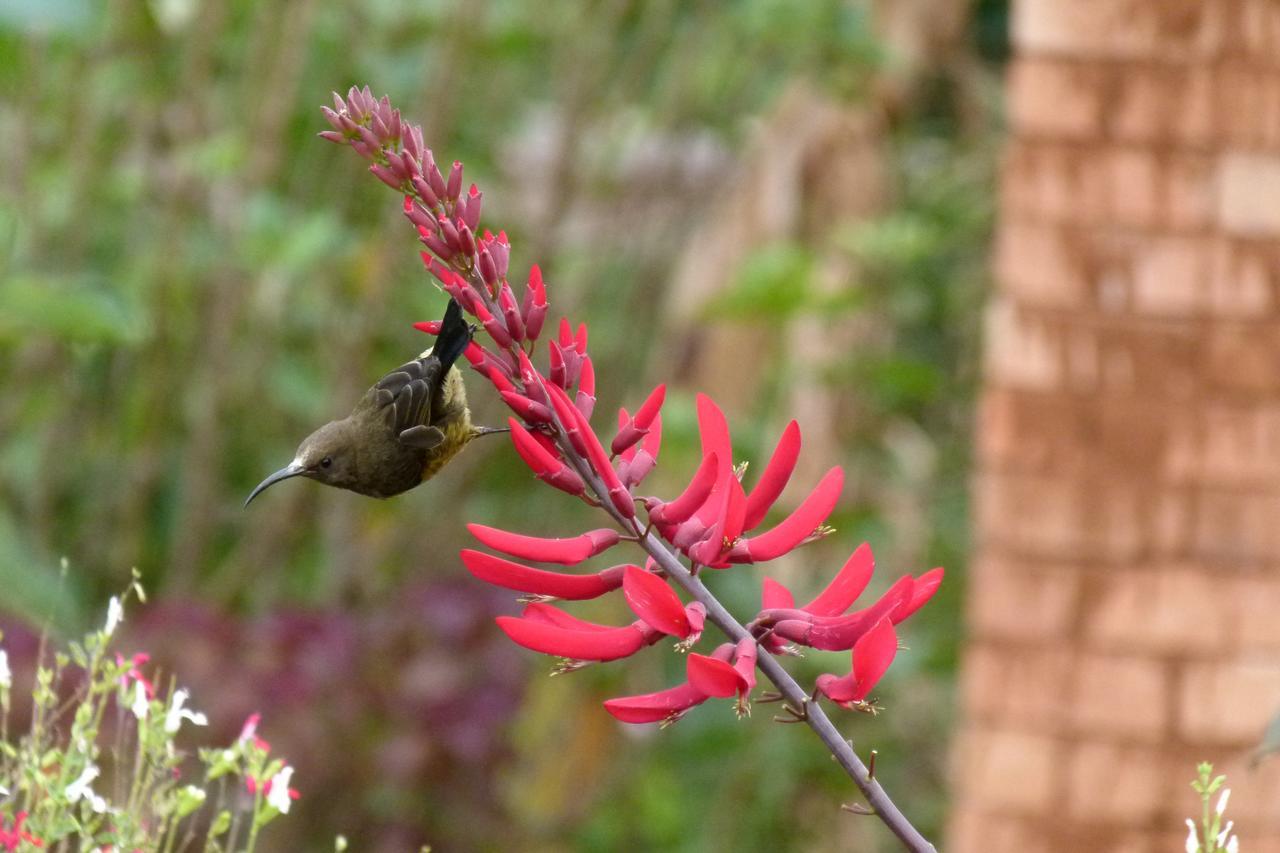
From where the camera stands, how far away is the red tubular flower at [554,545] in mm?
801

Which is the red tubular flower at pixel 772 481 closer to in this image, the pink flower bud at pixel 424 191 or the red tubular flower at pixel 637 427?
the red tubular flower at pixel 637 427

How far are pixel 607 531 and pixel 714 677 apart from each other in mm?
124

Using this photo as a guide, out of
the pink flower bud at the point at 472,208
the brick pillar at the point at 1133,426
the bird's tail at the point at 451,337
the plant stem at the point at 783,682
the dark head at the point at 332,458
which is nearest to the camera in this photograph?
the plant stem at the point at 783,682

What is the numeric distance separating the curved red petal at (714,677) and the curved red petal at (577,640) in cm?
5

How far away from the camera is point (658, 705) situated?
773mm

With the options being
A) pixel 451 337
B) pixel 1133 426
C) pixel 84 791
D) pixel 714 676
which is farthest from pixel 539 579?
pixel 1133 426

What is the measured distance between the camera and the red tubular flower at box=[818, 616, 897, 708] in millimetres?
758

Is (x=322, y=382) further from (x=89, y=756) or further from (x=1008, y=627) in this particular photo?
(x=89, y=756)

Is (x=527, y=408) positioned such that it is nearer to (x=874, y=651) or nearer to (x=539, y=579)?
(x=539, y=579)

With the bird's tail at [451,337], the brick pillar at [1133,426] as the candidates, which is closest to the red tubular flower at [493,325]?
the bird's tail at [451,337]

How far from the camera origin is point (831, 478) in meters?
0.87

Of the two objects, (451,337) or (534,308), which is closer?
(534,308)

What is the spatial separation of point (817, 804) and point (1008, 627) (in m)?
1.52

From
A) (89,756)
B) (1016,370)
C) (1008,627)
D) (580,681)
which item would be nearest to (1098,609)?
(1008,627)
